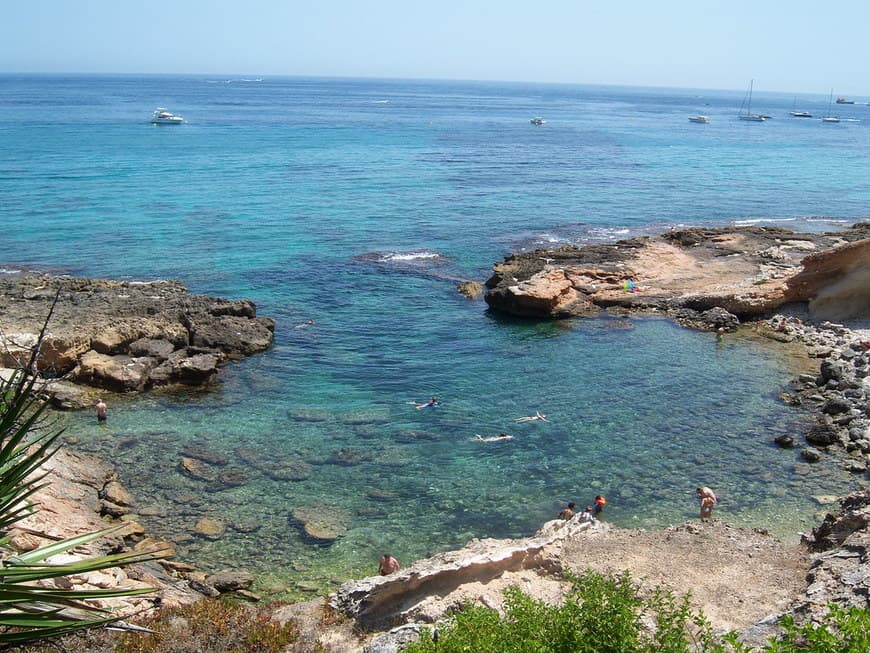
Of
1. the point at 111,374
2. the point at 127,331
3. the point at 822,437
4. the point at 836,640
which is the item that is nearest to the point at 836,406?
the point at 822,437

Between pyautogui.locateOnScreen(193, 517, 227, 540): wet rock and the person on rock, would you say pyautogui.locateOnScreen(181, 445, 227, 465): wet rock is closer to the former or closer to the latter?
pyautogui.locateOnScreen(193, 517, 227, 540): wet rock

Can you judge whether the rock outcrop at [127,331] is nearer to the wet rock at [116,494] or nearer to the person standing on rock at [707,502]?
the wet rock at [116,494]

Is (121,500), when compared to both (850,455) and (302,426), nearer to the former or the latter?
(302,426)

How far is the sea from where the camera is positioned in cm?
2233

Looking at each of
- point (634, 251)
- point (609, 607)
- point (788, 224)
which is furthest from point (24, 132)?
point (609, 607)

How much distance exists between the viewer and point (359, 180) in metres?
75.2

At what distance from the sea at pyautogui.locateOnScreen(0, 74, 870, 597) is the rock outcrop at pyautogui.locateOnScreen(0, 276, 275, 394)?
1053mm

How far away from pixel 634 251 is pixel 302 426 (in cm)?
2800

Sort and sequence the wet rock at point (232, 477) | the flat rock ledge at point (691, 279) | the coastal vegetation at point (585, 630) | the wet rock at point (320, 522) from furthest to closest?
the flat rock ledge at point (691, 279) < the wet rock at point (232, 477) < the wet rock at point (320, 522) < the coastal vegetation at point (585, 630)

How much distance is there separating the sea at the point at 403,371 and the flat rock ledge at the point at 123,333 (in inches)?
40.7

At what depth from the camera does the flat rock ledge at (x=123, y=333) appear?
98.0 ft

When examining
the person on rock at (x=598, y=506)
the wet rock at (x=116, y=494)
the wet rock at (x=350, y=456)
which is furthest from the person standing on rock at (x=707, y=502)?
the wet rock at (x=116, y=494)

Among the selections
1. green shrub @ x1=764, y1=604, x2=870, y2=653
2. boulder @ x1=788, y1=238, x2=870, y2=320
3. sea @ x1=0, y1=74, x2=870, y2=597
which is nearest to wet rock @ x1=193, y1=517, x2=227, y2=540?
sea @ x1=0, y1=74, x2=870, y2=597

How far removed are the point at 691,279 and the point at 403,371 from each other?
2036 centimetres
